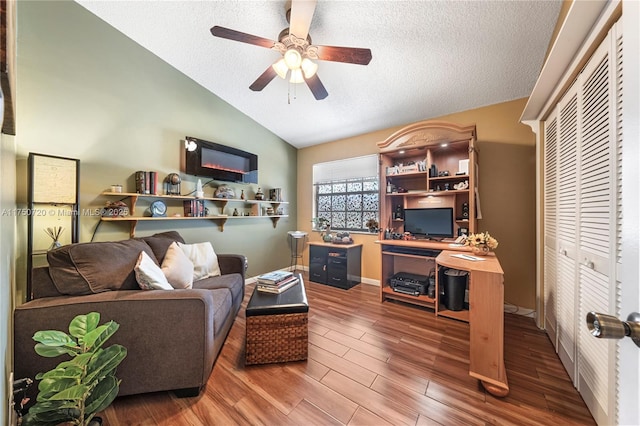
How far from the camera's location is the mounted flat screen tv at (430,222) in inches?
115

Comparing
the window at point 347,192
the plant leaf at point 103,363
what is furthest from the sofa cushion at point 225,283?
the window at point 347,192

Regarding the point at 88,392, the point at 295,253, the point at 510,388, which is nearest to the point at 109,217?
the point at 88,392

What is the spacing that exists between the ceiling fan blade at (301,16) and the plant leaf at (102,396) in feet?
8.02

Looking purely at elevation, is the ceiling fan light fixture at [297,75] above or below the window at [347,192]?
above

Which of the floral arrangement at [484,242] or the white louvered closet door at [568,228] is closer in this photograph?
the white louvered closet door at [568,228]

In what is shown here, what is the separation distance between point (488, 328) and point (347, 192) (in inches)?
116

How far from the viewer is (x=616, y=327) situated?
0.47 m

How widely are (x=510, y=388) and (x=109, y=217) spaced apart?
11.9ft

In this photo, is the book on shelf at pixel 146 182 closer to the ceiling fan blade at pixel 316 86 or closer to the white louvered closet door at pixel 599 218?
the ceiling fan blade at pixel 316 86

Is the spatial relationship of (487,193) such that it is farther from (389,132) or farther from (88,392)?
(88,392)

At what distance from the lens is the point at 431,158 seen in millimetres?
2928

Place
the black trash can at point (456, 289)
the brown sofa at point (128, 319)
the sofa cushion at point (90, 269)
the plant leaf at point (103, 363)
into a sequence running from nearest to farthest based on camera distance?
the plant leaf at point (103, 363)
the brown sofa at point (128, 319)
the sofa cushion at point (90, 269)
the black trash can at point (456, 289)

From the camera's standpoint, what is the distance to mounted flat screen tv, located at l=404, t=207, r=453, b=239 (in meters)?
2.91

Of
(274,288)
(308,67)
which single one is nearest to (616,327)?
(274,288)
